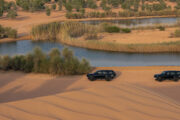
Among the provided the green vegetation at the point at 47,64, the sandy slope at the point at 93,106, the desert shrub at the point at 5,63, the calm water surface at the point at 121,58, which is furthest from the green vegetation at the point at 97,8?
the sandy slope at the point at 93,106

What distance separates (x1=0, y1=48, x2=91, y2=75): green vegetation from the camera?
24859mm

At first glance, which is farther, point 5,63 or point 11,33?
point 11,33

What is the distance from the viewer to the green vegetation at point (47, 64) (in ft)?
81.6

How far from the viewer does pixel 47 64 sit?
998 inches

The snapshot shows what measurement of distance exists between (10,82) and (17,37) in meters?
32.5

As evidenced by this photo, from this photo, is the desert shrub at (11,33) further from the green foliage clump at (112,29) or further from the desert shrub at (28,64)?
the desert shrub at (28,64)

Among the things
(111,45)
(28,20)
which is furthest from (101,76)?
(28,20)

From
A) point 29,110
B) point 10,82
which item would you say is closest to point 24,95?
point 10,82

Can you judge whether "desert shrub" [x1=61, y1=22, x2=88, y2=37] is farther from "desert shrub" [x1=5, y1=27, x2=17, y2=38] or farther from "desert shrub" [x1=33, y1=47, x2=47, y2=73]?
"desert shrub" [x1=33, y1=47, x2=47, y2=73]

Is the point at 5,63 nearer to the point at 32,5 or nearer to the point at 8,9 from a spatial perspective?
the point at 8,9

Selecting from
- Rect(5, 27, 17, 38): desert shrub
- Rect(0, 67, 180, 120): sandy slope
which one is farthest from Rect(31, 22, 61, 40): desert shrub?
Rect(0, 67, 180, 120): sandy slope

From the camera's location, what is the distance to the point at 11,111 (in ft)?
29.9

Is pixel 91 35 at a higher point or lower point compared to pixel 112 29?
lower

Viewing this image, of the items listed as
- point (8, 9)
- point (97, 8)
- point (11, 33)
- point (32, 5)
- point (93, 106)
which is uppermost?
point (32, 5)
